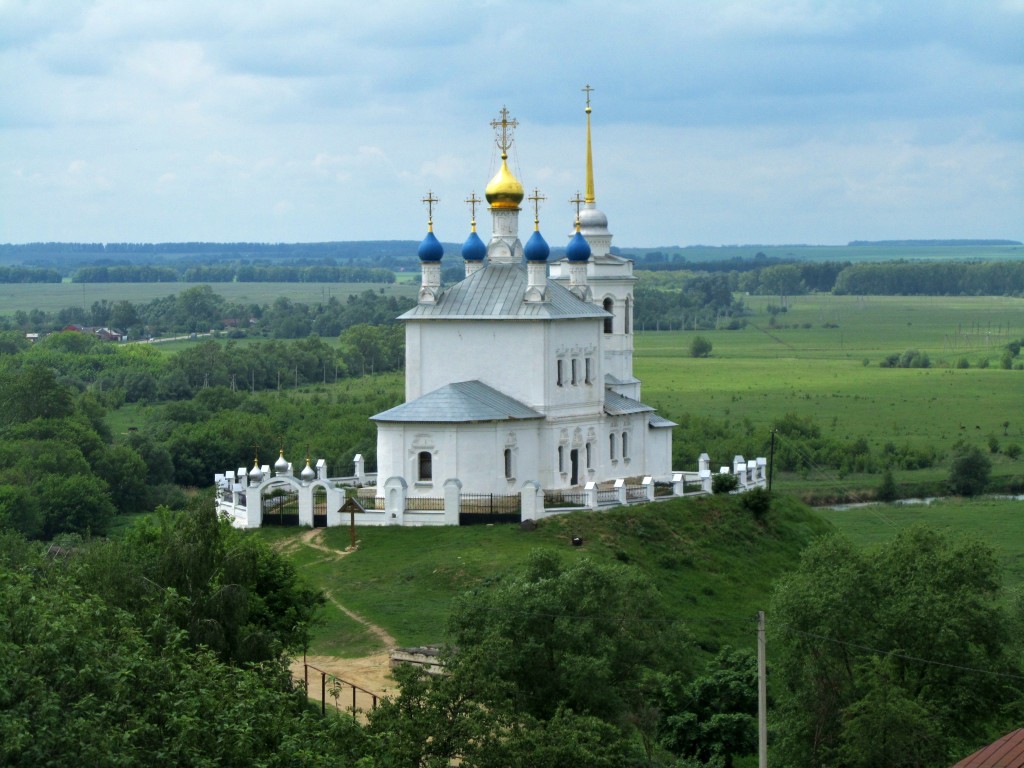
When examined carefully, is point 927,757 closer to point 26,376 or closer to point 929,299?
point 26,376

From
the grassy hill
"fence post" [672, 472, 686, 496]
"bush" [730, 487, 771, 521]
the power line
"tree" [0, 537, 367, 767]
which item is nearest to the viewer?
"tree" [0, 537, 367, 767]

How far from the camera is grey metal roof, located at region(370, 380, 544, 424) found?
37188 millimetres

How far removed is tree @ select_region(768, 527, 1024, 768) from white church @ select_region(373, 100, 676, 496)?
33.5 ft

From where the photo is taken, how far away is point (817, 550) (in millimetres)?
29016

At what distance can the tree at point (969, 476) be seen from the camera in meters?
61.2

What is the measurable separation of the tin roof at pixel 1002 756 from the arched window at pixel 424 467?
17459mm

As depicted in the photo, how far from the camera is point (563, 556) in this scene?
107 ft

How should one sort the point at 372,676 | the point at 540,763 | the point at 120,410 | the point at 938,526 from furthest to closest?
the point at 120,410
the point at 938,526
the point at 372,676
the point at 540,763

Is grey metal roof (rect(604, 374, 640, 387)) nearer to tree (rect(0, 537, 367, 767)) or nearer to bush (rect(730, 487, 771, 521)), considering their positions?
bush (rect(730, 487, 771, 521))

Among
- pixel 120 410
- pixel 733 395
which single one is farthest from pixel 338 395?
pixel 733 395

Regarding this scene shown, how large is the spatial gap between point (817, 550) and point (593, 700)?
579 centimetres

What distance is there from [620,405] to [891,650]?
14424mm

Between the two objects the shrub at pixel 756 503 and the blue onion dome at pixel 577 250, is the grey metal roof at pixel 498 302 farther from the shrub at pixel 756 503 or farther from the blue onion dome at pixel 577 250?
the shrub at pixel 756 503

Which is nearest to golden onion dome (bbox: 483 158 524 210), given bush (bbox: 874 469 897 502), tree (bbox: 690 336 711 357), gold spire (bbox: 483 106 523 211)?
gold spire (bbox: 483 106 523 211)
